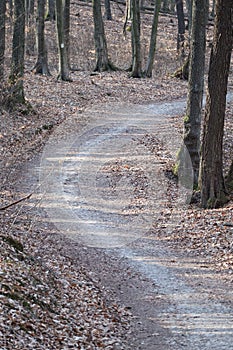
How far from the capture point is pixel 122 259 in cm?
Result: 1148

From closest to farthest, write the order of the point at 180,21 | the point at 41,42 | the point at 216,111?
1. the point at 216,111
2. the point at 41,42
3. the point at 180,21

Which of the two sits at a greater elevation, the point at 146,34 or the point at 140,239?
the point at 146,34

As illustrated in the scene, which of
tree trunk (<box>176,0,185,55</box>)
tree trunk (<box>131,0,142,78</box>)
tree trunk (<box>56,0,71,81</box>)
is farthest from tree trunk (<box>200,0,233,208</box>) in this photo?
tree trunk (<box>176,0,185,55</box>)

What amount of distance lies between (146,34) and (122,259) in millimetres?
33693

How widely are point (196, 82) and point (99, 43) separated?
1603 cm

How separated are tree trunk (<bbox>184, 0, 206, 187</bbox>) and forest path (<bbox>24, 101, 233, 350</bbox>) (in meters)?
0.79

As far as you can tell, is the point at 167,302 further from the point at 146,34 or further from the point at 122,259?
the point at 146,34

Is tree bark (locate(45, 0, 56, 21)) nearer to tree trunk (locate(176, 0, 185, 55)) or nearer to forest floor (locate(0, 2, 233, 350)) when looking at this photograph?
tree trunk (locate(176, 0, 185, 55))

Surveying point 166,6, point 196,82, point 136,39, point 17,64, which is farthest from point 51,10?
point 196,82

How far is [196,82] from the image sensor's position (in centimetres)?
1540

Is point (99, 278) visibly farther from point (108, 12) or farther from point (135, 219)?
point (108, 12)

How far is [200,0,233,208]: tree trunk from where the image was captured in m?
13.0

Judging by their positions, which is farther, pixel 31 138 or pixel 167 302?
pixel 31 138

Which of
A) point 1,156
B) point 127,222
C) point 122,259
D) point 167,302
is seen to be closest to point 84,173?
point 1,156
